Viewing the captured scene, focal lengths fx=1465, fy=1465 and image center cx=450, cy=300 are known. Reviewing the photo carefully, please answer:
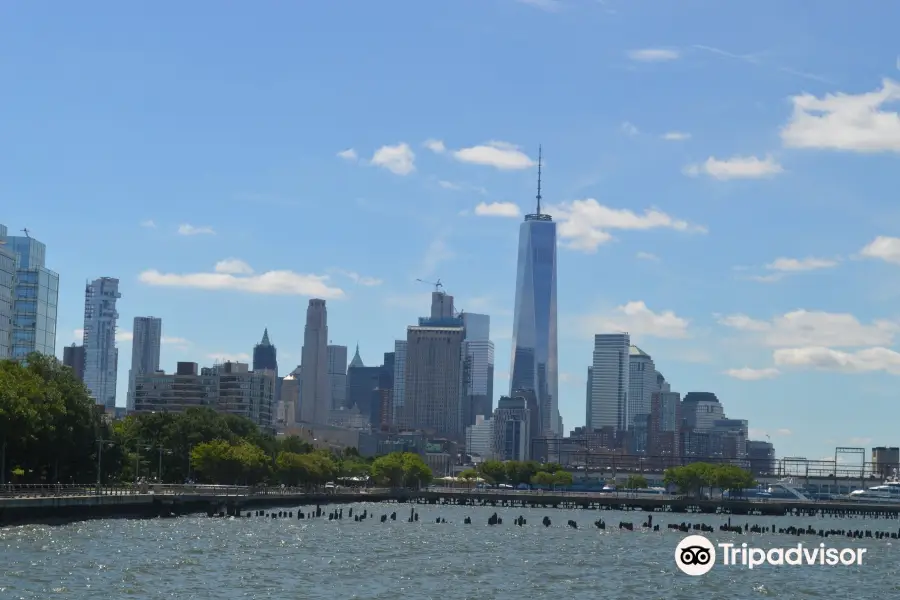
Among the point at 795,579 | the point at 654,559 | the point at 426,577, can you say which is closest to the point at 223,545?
the point at 426,577

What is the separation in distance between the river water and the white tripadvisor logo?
114 centimetres

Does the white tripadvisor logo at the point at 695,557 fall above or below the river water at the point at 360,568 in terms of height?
above

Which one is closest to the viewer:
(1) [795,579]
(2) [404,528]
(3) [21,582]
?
(3) [21,582]

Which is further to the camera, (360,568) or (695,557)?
(695,557)

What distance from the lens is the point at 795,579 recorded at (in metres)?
116

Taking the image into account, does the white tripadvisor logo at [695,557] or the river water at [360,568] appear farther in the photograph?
the white tripadvisor logo at [695,557]

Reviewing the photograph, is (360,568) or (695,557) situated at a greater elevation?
(695,557)

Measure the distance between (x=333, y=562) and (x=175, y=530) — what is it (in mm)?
36140

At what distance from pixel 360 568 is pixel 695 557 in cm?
2562

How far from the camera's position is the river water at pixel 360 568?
301 feet

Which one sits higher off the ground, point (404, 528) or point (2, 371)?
point (2, 371)

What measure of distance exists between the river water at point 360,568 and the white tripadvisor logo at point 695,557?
3.73 feet

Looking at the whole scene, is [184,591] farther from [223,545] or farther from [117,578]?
[223,545]

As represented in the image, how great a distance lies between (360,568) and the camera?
4385 inches
